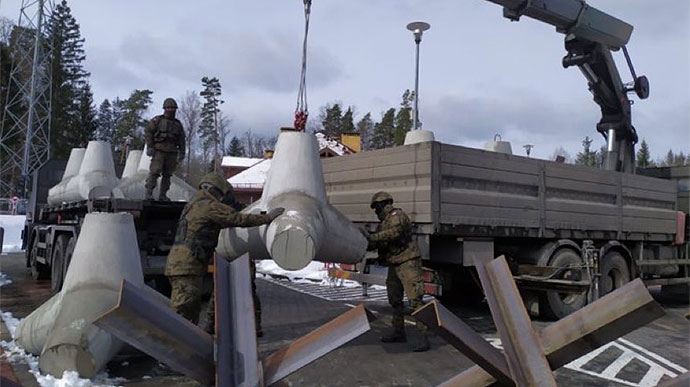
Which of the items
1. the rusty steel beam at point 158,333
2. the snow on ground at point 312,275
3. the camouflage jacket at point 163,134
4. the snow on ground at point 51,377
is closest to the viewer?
the rusty steel beam at point 158,333

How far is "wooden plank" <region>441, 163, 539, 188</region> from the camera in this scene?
20.7 feet

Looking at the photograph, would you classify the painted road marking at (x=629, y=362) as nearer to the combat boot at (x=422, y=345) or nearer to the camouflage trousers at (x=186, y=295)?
the combat boot at (x=422, y=345)

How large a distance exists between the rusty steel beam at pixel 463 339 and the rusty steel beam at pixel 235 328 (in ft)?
1.88

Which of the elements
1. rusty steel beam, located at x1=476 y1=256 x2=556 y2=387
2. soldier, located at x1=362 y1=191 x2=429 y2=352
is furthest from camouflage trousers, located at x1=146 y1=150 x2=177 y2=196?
rusty steel beam, located at x1=476 y1=256 x2=556 y2=387

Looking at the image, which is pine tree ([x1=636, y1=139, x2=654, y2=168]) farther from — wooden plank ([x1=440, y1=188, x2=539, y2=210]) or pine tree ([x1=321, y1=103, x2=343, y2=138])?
pine tree ([x1=321, y1=103, x2=343, y2=138])

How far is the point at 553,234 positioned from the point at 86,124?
163 feet

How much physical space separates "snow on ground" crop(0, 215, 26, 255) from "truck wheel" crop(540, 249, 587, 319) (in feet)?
60.3

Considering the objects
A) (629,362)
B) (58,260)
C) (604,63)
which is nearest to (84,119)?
(58,260)

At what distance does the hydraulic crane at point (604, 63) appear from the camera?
9.60m

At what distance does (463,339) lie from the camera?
5.91 feet

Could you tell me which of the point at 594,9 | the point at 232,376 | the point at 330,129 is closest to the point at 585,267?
the point at 594,9

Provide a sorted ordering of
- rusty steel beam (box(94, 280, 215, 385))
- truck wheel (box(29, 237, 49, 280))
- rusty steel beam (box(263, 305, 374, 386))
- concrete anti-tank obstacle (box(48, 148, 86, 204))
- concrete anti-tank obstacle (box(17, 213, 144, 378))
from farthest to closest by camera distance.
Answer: truck wheel (box(29, 237, 49, 280))
concrete anti-tank obstacle (box(48, 148, 86, 204))
concrete anti-tank obstacle (box(17, 213, 144, 378))
rusty steel beam (box(263, 305, 374, 386))
rusty steel beam (box(94, 280, 215, 385))

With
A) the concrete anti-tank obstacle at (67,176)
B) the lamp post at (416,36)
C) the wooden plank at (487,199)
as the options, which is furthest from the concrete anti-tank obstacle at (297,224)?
the lamp post at (416,36)

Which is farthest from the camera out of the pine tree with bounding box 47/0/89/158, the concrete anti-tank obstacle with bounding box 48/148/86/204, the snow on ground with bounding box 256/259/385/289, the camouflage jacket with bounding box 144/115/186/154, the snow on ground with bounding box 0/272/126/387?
the pine tree with bounding box 47/0/89/158
